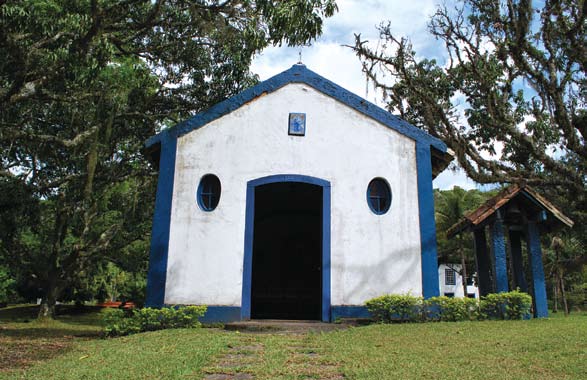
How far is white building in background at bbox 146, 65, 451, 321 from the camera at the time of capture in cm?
1084

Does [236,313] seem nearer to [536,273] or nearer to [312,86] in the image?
[312,86]

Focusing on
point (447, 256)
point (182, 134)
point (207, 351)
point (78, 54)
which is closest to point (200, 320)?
point (207, 351)

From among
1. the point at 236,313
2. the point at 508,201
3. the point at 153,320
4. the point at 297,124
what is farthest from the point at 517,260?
the point at 153,320

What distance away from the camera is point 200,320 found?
1050 centimetres

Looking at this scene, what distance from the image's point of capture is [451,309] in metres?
10.4

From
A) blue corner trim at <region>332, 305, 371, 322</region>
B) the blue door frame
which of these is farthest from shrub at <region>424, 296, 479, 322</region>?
the blue door frame

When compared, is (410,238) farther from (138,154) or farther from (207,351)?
(138,154)

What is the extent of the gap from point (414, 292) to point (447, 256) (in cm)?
2598

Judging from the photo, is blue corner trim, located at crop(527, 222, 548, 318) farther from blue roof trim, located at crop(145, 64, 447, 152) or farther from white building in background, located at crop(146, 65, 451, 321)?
blue roof trim, located at crop(145, 64, 447, 152)

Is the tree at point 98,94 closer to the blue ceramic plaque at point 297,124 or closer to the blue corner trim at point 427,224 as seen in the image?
the blue ceramic plaque at point 297,124

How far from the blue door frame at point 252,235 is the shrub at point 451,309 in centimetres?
215

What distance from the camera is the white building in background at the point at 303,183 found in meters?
10.8

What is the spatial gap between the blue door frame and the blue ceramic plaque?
105 cm

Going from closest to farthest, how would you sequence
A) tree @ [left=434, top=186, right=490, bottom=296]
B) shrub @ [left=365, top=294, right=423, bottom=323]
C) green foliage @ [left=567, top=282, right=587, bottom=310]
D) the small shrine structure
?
1. shrub @ [left=365, top=294, right=423, bottom=323]
2. the small shrine structure
3. tree @ [left=434, top=186, right=490, bottom=296]
4. green foliage @ [left=567, top=282, right=587, bottom=310]
